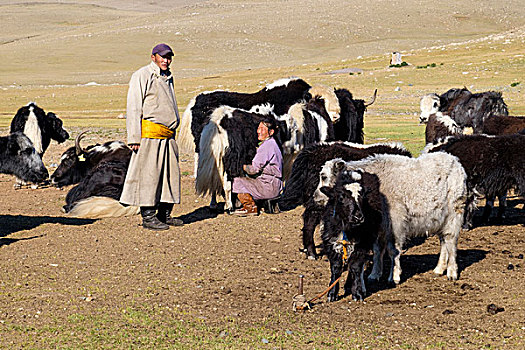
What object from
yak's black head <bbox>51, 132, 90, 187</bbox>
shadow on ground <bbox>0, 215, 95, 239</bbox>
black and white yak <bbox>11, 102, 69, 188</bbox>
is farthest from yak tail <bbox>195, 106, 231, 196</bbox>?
black and white yak <bbox>11, 102, 69, 188</bbox>

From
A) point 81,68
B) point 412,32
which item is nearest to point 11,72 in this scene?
point 81,68

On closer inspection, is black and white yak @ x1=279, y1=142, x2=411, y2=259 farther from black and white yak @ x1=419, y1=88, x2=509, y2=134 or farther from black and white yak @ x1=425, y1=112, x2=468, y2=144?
black and white yak @ x1=419, y1=88, x2=509, y2=134

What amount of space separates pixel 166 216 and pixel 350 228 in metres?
3.91

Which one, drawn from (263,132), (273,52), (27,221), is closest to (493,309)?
(263,132)

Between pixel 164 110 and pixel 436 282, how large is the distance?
4.00m

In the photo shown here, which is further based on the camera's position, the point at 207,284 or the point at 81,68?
the point at 81,68

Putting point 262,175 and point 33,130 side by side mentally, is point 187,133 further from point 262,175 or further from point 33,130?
point 33,130

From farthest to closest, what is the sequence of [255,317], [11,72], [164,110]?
[11,72] → [164,110] → [255,317]

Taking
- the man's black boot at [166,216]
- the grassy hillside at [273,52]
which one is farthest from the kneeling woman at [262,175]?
the grassy hillside at [273,52]

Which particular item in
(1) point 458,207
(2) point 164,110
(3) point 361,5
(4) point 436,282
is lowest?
(4) point 436,282

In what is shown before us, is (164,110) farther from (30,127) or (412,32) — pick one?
(412,32)

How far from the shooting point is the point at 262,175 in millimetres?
9586

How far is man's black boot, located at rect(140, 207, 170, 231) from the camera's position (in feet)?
27.9

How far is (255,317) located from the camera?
5.32 meters
